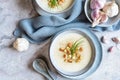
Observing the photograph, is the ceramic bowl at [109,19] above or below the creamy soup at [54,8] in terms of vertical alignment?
below

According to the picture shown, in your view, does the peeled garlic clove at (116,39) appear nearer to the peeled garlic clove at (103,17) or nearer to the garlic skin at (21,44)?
the peeled garlic clove at (103,17)

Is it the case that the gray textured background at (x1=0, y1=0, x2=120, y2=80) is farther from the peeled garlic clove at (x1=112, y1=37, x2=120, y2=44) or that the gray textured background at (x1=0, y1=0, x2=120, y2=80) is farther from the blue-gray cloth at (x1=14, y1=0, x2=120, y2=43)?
the peeled garlic clove at (x1=112, y1=37, x2=120, y2=44)

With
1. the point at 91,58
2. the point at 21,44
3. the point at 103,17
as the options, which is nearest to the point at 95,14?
the point at 103,17

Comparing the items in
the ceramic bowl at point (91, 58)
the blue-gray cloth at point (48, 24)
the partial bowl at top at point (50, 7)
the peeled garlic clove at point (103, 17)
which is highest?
the partial bowl at top at point (50, 7)

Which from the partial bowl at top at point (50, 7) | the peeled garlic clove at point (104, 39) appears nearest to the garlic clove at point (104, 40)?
the peeled garlic clove at point (104, 39)

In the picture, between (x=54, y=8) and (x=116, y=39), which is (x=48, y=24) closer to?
(x=54, y=8)
